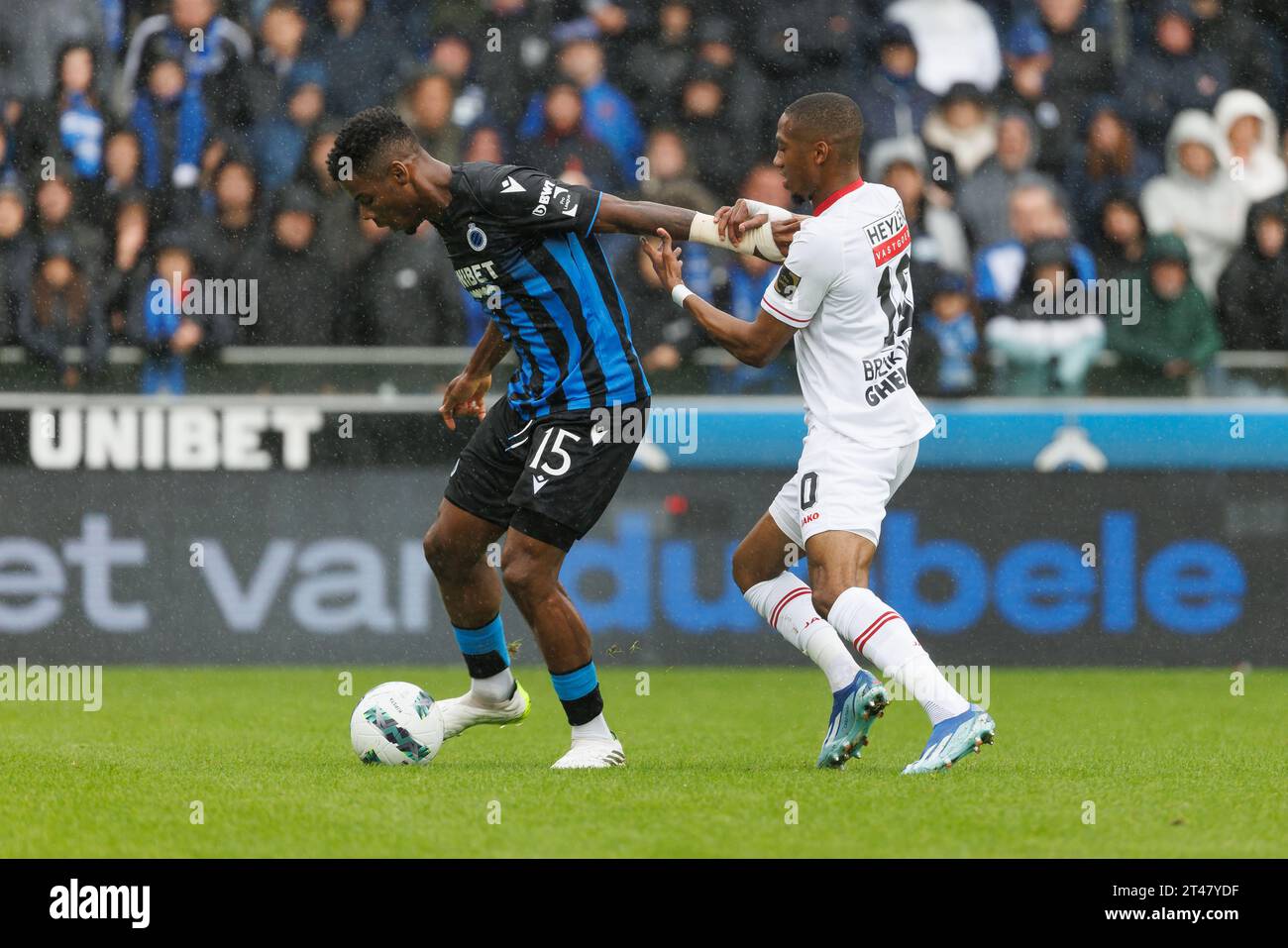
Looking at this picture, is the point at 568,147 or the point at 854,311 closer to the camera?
the point at 854,311

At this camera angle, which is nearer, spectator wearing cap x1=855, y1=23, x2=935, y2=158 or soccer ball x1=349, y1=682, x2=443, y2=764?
soccer ball x1=349, y1=682, x2=443, y2=764

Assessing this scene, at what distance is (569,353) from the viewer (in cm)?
623

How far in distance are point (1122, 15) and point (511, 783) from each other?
742 centimetres

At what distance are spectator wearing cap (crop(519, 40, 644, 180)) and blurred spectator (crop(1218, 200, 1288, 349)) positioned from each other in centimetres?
335

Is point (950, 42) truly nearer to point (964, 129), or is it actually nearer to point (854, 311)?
point (964, 129)

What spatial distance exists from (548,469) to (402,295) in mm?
4309

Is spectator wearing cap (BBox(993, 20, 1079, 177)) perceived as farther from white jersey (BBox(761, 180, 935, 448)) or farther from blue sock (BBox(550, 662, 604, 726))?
blue sock (BBox(550, 662, 604, 726))

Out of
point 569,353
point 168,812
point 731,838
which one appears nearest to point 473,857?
point 731,838

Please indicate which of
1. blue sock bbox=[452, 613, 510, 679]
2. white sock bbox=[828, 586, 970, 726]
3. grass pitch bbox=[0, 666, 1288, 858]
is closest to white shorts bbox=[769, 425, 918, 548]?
white sock bbox=[828, 586, 970, 726]

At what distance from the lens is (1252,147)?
34.8ft

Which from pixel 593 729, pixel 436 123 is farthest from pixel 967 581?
pixel 593 729

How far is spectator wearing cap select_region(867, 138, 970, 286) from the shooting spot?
10.4 m

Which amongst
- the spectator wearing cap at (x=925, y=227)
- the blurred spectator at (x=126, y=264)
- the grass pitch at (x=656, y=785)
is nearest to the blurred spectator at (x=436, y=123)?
the blurred spectator at (x=126, y=264)

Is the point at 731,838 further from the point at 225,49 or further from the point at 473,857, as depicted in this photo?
the point at 225,49
